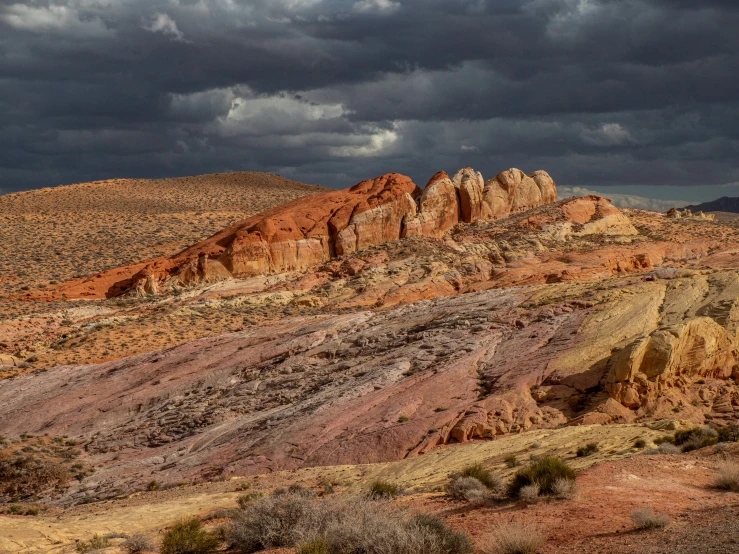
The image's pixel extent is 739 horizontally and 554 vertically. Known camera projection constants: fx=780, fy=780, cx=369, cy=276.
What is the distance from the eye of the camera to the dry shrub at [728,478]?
1449 cm

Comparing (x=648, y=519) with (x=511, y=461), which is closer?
(x=648, y=519)

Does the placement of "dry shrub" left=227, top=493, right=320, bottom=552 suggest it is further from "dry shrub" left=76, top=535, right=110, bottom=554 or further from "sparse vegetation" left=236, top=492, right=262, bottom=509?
"sparse vegetation" left=236, top=492, right=262, bottom=509

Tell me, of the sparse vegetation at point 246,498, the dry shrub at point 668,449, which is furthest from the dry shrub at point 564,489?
the sparse vegetation at point 246,498

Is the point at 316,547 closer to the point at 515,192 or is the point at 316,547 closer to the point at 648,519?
the point at 648,519

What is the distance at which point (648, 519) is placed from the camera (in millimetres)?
12336

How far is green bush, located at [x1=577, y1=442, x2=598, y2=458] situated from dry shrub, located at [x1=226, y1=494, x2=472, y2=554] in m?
5.59

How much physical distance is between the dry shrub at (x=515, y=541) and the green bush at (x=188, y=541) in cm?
565

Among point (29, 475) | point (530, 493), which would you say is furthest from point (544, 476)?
point (29, 475)

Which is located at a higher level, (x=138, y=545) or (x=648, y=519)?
(x=648, y=519)

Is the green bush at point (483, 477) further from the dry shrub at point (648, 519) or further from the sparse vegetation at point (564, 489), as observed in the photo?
the dry shrub at point (648, 519)

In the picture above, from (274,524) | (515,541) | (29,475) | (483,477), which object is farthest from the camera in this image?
(29,475)

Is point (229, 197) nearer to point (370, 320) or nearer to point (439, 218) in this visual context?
point (439, 218)

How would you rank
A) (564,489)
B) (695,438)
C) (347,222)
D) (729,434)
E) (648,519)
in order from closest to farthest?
→ (648,519)
(564,489)
(695,438)
(729,434)
(347,222)

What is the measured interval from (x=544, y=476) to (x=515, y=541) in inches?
141
